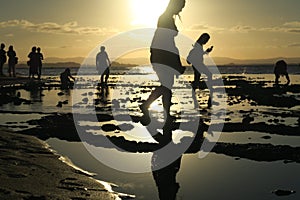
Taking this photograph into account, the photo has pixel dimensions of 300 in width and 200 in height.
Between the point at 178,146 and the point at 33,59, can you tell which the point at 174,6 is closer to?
the point at 178,146

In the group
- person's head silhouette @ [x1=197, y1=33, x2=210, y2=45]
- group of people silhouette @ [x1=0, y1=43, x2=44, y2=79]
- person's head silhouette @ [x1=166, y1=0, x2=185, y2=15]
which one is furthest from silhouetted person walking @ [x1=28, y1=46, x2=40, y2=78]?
person's head silhouette @ [x1=166, y1=0, x2=185, y2=15]

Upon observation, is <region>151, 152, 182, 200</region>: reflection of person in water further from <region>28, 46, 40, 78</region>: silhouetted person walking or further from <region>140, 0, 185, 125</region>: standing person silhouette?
<region>28, 46, 40, 78</region>: silhouetted person walking

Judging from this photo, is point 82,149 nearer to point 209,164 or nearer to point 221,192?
point 209,164

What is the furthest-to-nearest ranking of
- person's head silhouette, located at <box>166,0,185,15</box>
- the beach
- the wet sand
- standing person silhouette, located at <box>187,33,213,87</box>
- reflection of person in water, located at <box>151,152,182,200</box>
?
standing person silhouette, located at <box>187,33,213,87</box>
person's head silhouette, located at <box>166,0,185,15</box>
the beach
reflection of person in water, located at <box>151,152,182,200</box>
the wet sand

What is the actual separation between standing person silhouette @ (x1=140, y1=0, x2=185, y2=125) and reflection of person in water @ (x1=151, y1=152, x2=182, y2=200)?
1447mm

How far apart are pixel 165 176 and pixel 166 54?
3.25 m

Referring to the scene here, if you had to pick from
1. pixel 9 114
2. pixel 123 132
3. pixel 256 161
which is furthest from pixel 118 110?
pixel 256 161

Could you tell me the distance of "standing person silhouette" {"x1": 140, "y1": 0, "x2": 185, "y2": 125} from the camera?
968cm

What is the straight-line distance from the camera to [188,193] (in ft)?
20.3

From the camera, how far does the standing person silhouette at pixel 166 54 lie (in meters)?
9.68

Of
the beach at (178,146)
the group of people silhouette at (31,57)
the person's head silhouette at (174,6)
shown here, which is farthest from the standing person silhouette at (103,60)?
the person's head silhouette at (174,6)

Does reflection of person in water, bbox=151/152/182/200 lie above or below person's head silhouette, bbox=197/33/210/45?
below

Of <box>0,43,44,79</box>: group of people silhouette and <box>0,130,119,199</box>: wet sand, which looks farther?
<box>0,43,44,79</box>: group of people silhouette

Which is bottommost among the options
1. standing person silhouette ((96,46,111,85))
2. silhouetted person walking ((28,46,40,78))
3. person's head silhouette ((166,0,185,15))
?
person's head silhouette ((166,0,185,15))
